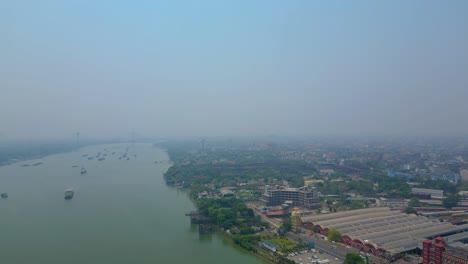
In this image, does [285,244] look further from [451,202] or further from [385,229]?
[451,202]

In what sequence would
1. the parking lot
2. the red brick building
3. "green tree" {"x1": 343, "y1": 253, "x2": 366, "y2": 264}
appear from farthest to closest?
the parking lot, "green tree" {"x1": 343, "y1": 253, "x2": 366, "y2": 264}, the red brick building

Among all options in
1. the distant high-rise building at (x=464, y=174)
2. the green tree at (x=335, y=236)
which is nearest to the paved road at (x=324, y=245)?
the green tree at (x=335, y=236)

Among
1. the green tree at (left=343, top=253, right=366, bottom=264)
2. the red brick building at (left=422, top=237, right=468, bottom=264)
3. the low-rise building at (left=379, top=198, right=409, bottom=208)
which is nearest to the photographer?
the red brick building at (left=422, top=237, right=468, bottom=264)

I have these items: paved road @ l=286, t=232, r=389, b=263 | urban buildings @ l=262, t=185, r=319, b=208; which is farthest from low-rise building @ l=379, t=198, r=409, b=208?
paved road @ l=286, t=232, r=389, b=263

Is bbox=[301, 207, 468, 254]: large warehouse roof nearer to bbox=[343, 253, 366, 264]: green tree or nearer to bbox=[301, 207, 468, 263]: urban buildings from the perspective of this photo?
bbox=[301, 207, 468, 263]: urban buildings

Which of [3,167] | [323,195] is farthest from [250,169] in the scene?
[3,167]

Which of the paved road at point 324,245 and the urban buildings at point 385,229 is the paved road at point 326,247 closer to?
the paved road at point 324,245

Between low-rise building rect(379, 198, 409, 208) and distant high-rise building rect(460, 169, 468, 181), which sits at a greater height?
distant high-rise building rect(460, 169, 468, 181)

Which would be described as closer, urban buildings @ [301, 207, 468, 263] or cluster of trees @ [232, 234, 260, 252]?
urban buildings @ [301, 207, 468, 263]
